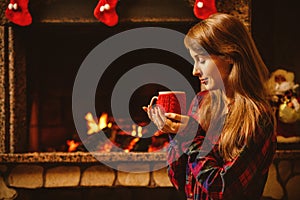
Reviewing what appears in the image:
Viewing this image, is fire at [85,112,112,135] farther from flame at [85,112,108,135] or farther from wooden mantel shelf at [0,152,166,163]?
wooden mantel shelf at [0,152,166,163]

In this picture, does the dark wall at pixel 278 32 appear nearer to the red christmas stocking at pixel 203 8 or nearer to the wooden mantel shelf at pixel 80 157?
the red christmas stocking at pixel 203 8

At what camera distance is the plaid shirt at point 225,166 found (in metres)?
0.98

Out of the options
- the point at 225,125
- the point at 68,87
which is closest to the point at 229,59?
the point at 225,125

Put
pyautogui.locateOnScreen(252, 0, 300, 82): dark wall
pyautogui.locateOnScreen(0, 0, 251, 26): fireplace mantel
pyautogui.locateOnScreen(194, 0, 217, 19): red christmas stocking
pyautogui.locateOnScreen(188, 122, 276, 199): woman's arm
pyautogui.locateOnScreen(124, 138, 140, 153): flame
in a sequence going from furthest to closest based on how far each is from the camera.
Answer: pyautogui.locateOnScreen(252, 0, 300, 82): dark wall → pyautogui.locateOnScreen(124, 138, 140, 153): flame → pyautogui.locateOnScreen(0, 0, 251, 26): fireplace mantel → pyautogui.locateOnScreen(194, 0, 217, 19): red christmas stocking → pyautogui.locateOnScreen(188, 122, 276, 199): woman's arm

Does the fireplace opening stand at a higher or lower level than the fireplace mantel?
lower

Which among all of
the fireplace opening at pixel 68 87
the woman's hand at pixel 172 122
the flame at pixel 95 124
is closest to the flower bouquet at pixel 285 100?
the fireplace opening at pixel 68 87

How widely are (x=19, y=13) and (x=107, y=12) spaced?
0.41 m

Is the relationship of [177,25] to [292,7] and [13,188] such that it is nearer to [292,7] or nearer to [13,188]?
[292,7]

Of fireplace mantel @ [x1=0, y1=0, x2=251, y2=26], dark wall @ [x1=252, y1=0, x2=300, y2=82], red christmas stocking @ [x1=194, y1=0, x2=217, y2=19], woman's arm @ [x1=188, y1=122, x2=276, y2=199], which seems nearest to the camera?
woman's arm @ [x1=188, y1=122, x2=276, y2=199]

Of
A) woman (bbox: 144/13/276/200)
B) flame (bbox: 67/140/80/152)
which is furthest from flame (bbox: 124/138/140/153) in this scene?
woman (bbox: 144/13/276/200)

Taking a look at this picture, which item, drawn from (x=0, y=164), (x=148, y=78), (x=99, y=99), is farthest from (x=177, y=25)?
(x=0, y=164)

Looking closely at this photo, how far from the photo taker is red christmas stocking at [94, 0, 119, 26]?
1.93 metres

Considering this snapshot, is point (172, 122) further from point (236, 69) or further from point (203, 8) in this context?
point (203, 8)

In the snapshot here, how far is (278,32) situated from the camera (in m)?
2.35
